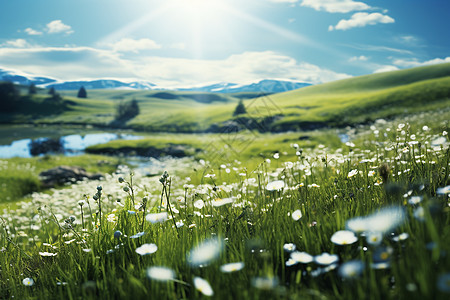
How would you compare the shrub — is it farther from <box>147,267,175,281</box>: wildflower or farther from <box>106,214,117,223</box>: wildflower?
<box>147,267,175,281</box>: wildflower

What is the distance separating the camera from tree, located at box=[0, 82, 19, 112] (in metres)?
151

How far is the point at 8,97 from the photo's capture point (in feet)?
510

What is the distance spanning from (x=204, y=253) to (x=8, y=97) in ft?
624

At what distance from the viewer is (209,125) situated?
3246 inches

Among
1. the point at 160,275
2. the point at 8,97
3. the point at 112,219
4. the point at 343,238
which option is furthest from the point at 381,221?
the point at 8,97

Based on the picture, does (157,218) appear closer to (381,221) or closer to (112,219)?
(112,219)

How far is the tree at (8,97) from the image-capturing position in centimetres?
15125

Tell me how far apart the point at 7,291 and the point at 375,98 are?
239ft

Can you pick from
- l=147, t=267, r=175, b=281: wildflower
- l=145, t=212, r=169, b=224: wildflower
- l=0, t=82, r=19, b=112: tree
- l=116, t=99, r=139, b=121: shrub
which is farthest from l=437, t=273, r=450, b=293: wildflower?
l=0, t=82, r=19, b=112: tree

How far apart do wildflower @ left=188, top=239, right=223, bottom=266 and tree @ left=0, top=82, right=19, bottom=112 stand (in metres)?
182

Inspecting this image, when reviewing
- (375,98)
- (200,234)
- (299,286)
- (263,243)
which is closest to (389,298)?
(299,286)

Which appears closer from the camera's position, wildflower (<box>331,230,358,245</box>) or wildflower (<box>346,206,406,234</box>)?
wildflower (<box>346,206,406,234</box>)

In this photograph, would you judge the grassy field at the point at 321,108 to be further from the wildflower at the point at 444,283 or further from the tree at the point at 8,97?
the tree at the point at 8,97

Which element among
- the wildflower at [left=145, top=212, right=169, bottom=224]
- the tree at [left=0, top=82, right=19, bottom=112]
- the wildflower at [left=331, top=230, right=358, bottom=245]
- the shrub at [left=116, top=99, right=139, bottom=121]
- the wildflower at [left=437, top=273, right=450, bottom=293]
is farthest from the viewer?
the tree at [left=0, top=82, right=19, bottom=112]
